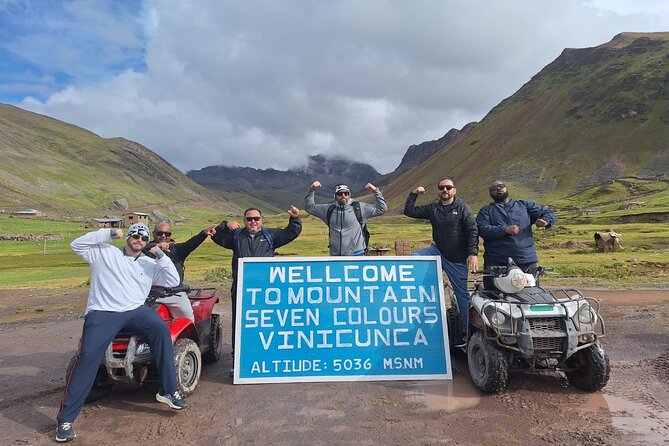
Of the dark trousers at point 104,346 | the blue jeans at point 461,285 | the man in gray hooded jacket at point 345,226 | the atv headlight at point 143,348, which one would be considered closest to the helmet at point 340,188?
the man in gray hooded jacket at point 345,226

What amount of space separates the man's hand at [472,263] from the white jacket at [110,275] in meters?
4.23

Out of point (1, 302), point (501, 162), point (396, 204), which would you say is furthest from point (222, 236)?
point (396, 204)

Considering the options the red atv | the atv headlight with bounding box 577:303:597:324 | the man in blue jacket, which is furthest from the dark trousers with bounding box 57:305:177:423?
the atv headlight with bounding box 577:303:597:324

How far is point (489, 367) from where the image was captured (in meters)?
5.68

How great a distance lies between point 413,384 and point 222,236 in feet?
11.7

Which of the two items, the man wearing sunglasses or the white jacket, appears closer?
the white jacket

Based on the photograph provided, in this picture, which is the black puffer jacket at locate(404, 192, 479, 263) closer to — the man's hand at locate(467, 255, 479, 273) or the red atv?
the man's hand at locate(467, 255, 479, 273)

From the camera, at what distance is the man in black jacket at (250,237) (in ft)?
23.3

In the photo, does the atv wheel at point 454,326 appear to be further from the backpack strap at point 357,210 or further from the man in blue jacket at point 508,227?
the backpack strap at point 357,210

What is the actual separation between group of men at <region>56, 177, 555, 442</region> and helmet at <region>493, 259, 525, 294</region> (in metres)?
0.47

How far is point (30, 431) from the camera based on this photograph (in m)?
5.06

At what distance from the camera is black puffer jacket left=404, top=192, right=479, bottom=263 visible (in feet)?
22.6

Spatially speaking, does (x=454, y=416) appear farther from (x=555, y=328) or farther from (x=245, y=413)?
(x=245, y=413)

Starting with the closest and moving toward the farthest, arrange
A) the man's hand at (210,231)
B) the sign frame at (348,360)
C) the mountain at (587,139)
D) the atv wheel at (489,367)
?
the atv wheel at (489,367) → the sign frame at (348,360) → the man's hand at (210,231) → the mountain at (587,139)
